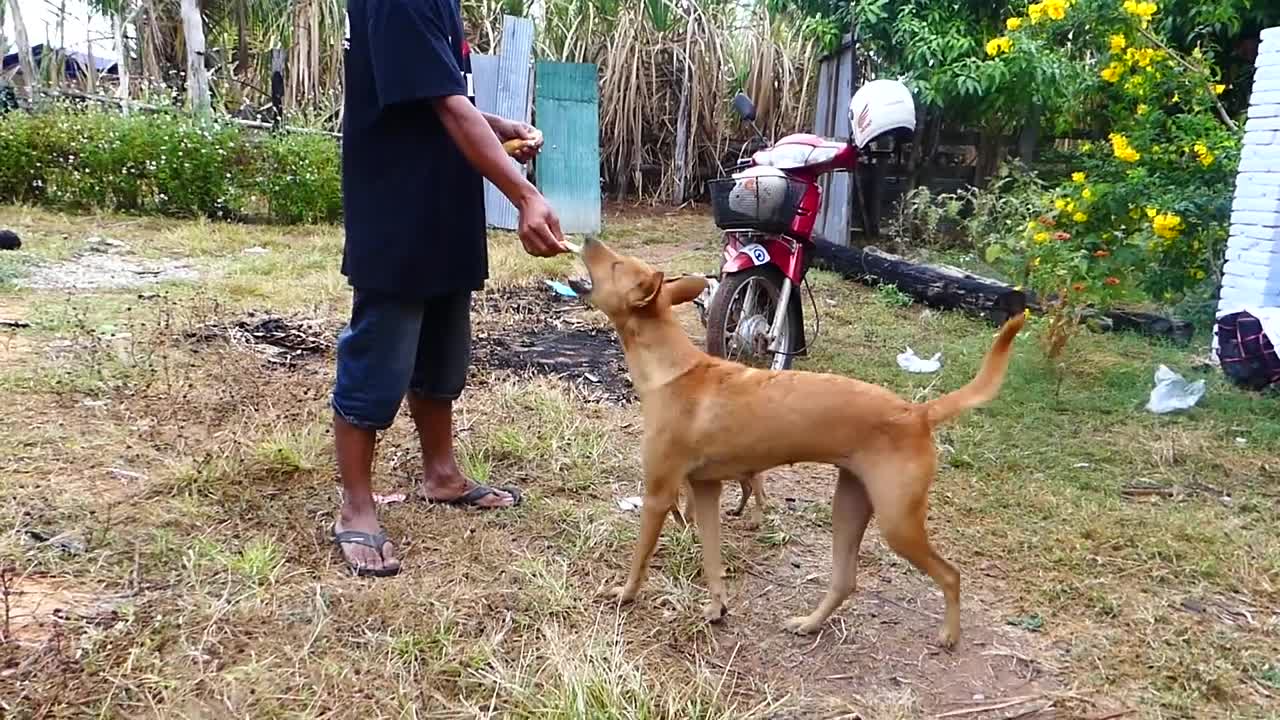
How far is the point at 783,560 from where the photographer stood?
308 centimetres

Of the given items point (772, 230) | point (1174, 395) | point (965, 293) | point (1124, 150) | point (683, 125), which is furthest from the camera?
point (683, 125)

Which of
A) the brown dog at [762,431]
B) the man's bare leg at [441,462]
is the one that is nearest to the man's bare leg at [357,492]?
the man's bare leg at [441,462]

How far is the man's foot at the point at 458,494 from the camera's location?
330 centimetres

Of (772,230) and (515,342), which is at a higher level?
(772,230)

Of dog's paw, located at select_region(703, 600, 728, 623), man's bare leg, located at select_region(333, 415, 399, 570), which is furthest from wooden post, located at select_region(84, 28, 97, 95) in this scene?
dog's paw, located at select_region(703, 600, 728, 623)

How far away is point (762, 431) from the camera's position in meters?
2.50

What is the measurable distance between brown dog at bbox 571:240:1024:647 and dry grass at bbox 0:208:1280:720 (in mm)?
228

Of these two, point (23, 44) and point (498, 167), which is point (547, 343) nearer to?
point (498, 167)

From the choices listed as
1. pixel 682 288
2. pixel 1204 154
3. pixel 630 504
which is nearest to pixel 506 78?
pixel 1204 154

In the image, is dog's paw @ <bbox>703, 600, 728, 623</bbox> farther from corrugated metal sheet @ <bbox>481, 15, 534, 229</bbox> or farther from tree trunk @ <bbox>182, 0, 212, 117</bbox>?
tree trunk @ <bbox>182, 0, 212, 117</bbox>

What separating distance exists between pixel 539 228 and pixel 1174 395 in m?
3.46

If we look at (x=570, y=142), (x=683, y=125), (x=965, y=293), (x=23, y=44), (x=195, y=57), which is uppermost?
(x=23, y=44)

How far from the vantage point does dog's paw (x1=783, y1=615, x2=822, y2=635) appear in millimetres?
2621

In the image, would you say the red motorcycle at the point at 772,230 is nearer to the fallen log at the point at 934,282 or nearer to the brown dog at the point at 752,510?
the brown dog at the point at 752,510
